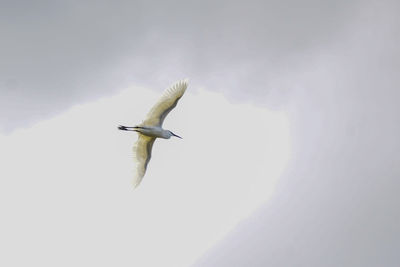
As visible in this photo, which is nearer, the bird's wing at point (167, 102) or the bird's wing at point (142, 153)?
the bird's wing at point (167, 102)

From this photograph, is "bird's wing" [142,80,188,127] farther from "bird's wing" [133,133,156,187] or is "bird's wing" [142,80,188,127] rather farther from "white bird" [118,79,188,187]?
"bird's wing" [133,133,156,187]

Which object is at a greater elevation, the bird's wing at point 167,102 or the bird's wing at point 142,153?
the bird's wing at point 167,102

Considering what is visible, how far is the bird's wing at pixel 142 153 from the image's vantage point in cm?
5866

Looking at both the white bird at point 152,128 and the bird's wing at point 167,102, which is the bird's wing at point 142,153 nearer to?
the white bird at point 152,128

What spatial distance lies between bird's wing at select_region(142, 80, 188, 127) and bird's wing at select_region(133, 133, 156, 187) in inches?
87.6

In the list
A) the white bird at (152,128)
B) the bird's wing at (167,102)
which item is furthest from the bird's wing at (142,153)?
the bird's wing at (167,102)

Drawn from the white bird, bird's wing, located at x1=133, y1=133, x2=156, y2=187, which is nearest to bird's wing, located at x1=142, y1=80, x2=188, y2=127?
the white bird

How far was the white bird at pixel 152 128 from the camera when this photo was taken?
56406 mm

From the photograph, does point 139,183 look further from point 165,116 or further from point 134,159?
point 165,116

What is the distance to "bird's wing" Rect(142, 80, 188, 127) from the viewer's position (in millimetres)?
56375

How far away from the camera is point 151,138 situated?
59.2 meters

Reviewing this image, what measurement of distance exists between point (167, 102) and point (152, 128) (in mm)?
2915

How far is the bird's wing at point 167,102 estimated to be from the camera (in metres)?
56.4

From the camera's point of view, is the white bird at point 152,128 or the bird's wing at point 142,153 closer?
the white bird at point 152,128
